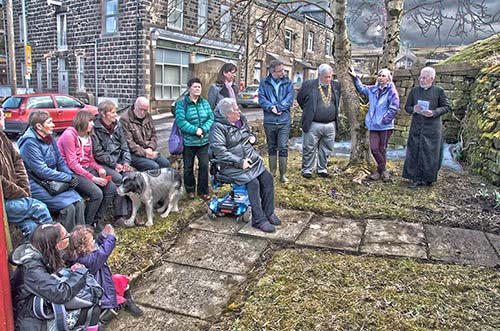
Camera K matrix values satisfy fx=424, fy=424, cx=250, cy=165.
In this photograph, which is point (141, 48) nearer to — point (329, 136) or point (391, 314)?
point (329, 136)

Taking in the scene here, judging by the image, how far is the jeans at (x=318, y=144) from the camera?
6.79m

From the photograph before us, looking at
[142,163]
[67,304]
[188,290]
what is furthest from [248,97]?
[67,304]

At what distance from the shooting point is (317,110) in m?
6.71

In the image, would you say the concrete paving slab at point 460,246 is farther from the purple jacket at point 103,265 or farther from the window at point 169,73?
the window at point 169,73

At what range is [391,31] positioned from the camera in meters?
7.29

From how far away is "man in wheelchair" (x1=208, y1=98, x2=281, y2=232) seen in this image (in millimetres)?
4730

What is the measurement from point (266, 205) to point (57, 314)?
9.17 feet


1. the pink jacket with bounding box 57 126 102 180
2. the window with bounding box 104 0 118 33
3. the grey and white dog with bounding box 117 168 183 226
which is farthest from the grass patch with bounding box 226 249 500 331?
the window with bounding box 104 0 118 33

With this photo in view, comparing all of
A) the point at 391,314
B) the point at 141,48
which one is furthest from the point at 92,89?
the point at 391,314

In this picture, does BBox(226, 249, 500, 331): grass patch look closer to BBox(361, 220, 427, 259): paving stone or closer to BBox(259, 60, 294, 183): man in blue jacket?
BBox(361, 220, 427, 259): paving stone

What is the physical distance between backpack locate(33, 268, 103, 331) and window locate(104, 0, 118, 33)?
72.0ft

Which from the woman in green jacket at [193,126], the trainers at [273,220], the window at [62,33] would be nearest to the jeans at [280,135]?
the woman in green jacket at [193,126]

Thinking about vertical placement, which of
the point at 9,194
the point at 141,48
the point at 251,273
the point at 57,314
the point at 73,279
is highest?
the point at 141,48

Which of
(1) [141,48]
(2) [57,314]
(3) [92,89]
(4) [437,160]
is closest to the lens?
(2) [57,314]
